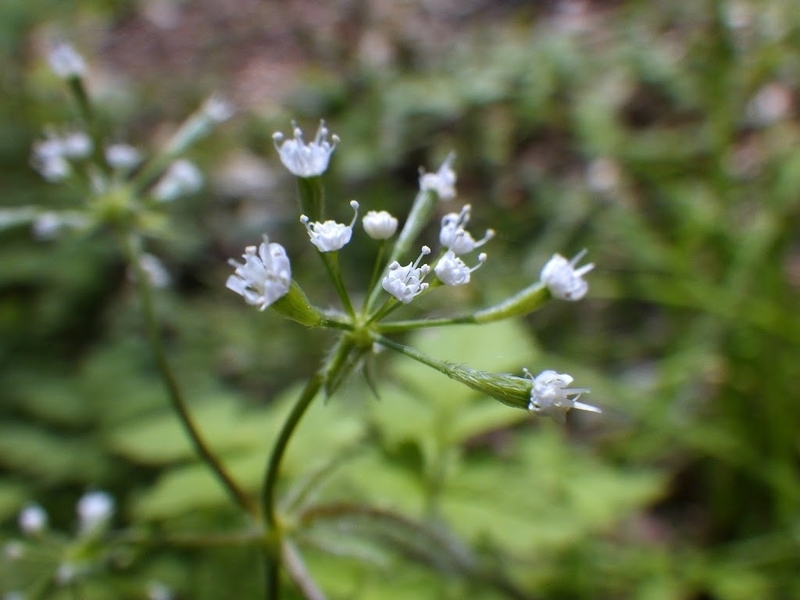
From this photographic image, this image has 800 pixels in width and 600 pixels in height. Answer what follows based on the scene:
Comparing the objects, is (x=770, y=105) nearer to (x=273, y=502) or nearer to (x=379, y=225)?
(x=379, y=225)

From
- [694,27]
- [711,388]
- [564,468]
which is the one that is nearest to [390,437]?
[564,468]

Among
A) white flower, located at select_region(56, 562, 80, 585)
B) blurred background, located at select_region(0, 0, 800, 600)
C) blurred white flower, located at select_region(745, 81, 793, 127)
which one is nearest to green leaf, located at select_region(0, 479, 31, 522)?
blurred background, located at select_region(0, 0, 800, 600)

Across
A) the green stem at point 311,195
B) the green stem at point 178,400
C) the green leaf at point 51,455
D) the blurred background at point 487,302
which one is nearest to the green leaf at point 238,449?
the blurred background at point 487,302

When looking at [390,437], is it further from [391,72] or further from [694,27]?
[694,27]

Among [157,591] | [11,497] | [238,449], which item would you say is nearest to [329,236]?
[238,449]

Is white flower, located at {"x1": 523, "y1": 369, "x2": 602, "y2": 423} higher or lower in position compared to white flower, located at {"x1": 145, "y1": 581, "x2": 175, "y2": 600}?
lower

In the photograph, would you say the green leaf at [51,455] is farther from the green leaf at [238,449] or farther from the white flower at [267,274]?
the white flower at [267,274]

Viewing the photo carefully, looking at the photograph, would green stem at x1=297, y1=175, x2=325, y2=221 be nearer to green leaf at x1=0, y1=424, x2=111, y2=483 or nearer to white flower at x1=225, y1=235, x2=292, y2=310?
white flower at x1=225, y1=235, x2=292, y2=310
